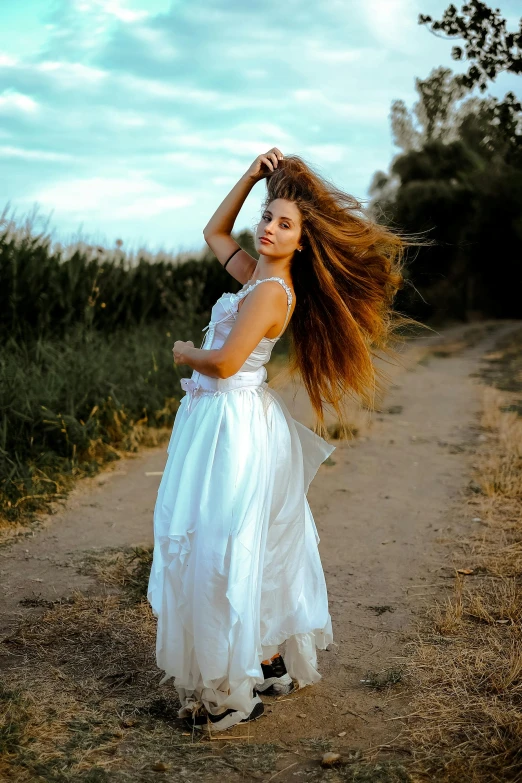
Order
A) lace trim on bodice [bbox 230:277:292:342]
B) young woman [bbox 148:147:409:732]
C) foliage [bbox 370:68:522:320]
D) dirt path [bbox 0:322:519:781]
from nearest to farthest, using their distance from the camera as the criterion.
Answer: young woman [bbox 148:147:409:732], lace trim on bodice [bbox 230:277:292:342], dirt path [bbox 0:322:519:781], foliage [bbox 370:68:522:320]

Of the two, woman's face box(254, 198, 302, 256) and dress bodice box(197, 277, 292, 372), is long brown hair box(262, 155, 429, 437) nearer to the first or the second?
woman's face box(254, 198, 302, 256)

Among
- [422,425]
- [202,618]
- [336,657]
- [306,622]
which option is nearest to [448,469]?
[422,425]

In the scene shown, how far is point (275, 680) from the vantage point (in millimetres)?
3318

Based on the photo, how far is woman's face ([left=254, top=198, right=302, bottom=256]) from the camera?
3.04 metres

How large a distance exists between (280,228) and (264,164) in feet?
1.11

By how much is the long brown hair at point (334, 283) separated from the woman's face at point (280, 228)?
0.04 m

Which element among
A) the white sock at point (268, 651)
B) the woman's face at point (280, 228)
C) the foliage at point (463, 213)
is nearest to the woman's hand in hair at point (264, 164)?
the woman's face at point (280, 228)

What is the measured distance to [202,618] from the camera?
2865 millimetres

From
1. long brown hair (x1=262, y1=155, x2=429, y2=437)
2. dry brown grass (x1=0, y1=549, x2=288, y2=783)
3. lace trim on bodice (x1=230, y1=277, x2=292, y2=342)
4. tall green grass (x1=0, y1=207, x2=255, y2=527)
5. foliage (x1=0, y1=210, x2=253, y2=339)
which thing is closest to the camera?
dry brown grass (x1=0, y1=549, x2=288, y2=783)

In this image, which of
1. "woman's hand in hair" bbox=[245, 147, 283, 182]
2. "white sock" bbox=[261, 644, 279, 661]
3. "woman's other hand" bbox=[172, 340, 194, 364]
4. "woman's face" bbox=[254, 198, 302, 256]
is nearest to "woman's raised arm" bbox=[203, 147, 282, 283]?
"woman's hand in hair" bbox=[245, 147, 283, 182]

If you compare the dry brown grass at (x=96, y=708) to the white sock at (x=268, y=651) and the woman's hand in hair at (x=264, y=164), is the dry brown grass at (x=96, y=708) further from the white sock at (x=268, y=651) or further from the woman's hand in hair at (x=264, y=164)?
the woman's hand in hair at (x=264, y=164)

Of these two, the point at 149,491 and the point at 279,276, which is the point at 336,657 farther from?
the point at 149,491

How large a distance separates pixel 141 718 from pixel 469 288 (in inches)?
741

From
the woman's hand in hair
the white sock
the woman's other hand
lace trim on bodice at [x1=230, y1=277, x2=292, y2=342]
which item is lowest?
the white sock
